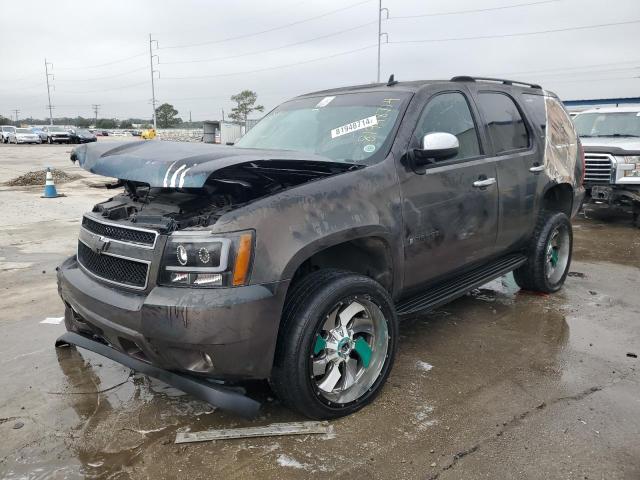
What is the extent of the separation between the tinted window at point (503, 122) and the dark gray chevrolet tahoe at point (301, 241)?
2 cm

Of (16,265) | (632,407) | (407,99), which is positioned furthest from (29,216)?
(632,407)

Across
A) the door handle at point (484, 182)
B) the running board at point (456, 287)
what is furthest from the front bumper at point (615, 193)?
the door handle at point (484, 182)

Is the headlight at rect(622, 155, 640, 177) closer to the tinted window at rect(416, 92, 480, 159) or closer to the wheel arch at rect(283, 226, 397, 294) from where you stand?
the tinted window at rect(416, 92, 480, 159)

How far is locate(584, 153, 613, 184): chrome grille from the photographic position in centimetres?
882

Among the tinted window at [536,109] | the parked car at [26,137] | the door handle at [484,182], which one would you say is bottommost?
the parked car at [26,137]

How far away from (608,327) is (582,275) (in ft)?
5.89

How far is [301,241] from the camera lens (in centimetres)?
270

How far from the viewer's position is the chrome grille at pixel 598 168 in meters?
8.82

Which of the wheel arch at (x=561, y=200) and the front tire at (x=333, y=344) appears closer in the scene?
the front tire at (x=333, y=344)

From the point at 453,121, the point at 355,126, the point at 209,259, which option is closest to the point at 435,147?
the point at 355,126

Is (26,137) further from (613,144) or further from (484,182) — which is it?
(484,182)

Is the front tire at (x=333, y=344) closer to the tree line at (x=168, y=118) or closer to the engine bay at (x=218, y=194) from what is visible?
the engine bay at (x=218, y=194)

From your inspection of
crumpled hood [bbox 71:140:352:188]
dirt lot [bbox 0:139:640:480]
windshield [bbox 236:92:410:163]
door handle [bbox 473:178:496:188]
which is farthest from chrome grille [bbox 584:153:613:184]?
crumpled hood [bbox 71:140:352:188]

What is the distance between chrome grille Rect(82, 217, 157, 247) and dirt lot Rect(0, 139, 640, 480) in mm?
1048
